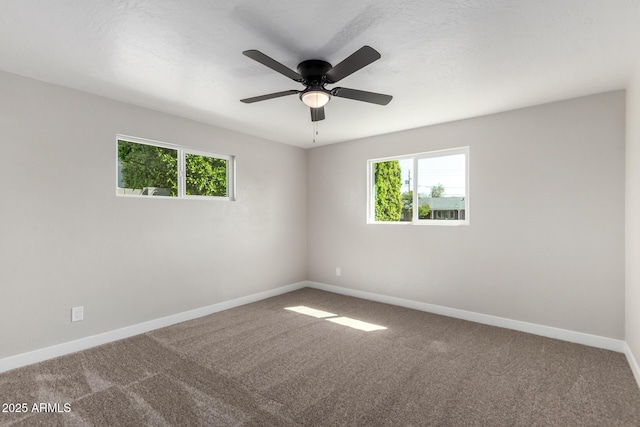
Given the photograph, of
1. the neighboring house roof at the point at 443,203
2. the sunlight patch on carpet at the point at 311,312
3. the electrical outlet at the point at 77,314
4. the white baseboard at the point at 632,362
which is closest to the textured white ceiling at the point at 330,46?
the neighboring house roof at the point at 443,203

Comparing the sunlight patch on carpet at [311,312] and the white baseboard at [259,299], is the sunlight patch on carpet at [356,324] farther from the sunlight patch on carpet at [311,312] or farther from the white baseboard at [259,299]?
the white baseboard at [259,299]

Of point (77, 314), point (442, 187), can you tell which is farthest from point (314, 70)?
point (77, 314)

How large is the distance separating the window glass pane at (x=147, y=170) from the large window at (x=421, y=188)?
275cm

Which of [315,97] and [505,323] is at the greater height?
[315,97]

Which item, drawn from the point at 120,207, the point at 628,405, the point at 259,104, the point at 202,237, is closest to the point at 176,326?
the point at 202,237

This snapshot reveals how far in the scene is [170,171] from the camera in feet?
11.8

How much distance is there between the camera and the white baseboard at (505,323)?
2.86 m

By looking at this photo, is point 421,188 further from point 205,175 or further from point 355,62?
point 205,175

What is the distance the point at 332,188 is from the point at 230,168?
1.66 metres

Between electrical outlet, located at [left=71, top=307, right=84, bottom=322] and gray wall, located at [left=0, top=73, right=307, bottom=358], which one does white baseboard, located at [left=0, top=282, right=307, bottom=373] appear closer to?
gray wall, located at [left=0, top=73, right=307, bottom=358]

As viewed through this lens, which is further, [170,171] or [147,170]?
[170,171]

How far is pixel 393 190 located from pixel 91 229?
3.66 meters

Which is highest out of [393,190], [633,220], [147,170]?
[147,170]

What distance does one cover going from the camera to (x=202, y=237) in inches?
151
